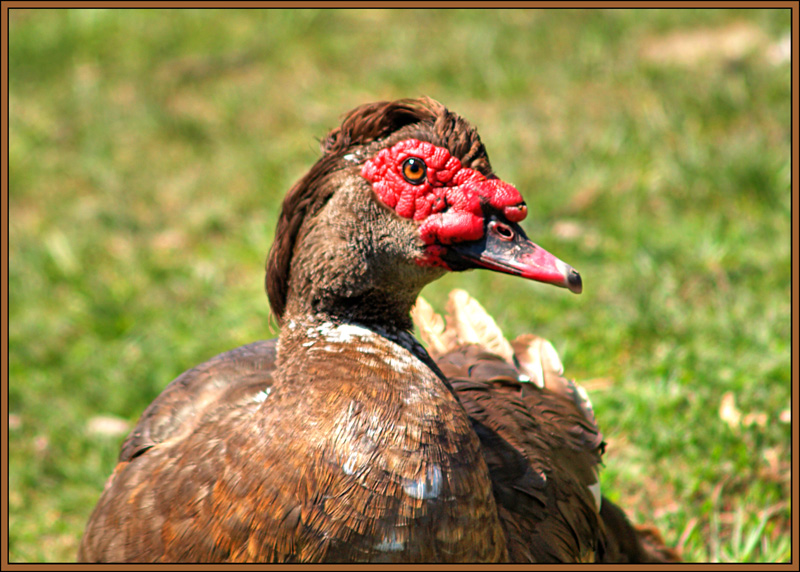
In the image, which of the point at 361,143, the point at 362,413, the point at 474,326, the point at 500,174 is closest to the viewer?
the point at 362,413

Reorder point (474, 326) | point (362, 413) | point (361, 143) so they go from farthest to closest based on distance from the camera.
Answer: point (474, 326), point (361, 143), point (362, 413)

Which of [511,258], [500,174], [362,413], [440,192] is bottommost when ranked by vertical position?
[362,413]

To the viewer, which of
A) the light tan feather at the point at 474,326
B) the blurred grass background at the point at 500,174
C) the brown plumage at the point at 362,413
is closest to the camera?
the brown plumage at the point at 362,413

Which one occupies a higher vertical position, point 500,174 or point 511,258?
point 500,174

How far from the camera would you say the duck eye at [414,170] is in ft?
6.39

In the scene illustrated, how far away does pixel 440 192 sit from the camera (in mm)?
1948

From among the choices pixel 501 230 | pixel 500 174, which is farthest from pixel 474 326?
pixel 500 174

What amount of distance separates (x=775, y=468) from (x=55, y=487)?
275 centimetres

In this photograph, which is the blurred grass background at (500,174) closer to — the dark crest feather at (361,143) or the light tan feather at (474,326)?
the light tan feather at (474,326)

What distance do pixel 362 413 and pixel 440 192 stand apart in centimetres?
54

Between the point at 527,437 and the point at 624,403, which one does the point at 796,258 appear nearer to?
the point at 624,403

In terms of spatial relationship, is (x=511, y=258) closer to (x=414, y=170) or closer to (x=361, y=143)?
(x=414, y=170)

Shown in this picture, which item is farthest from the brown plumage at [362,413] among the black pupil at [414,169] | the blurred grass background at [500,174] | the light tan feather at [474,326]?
the blurred grass background at [500,174]

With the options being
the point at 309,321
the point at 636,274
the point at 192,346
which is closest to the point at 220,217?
the point at 192,346
